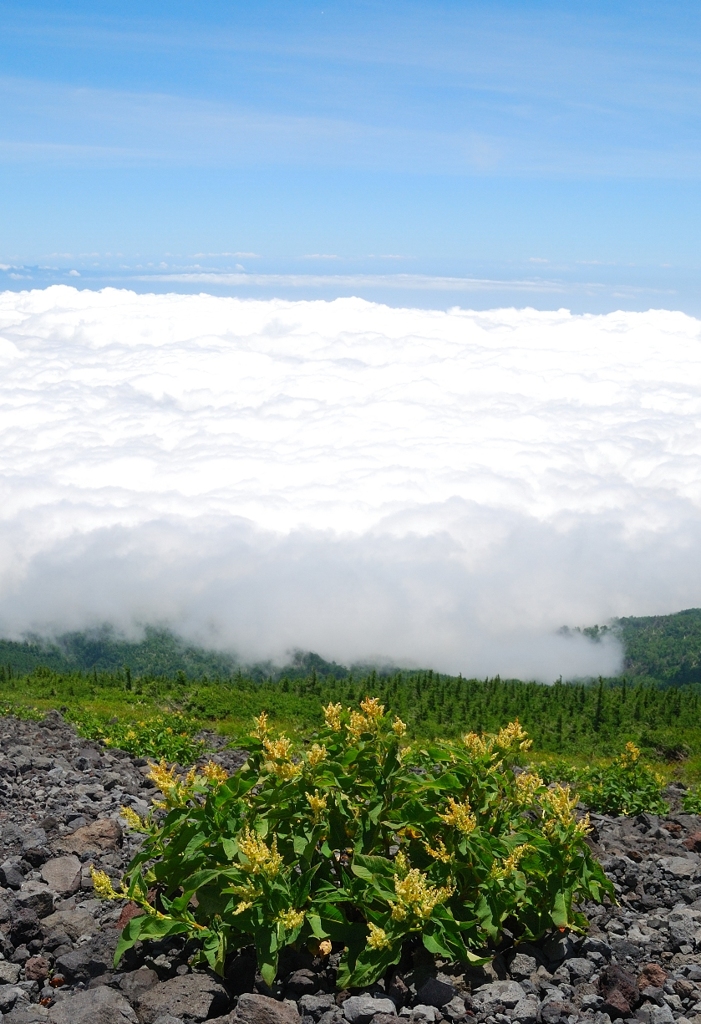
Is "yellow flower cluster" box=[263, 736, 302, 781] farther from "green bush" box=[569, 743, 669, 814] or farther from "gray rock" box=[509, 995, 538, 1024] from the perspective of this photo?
"green bush" box=[569, 743, 669, 814]

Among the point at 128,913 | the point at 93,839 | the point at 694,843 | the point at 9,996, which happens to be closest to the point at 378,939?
the point at 128,913

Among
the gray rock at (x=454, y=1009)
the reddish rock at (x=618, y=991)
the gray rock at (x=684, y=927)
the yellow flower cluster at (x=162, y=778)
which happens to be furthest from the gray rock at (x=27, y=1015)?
the gray rock at (x=684, y=927)

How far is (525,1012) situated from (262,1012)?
1741 mm

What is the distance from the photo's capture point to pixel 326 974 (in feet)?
20.6

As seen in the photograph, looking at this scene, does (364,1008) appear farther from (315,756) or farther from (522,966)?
(315,756)

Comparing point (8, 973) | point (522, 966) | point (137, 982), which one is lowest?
point (8, 973)

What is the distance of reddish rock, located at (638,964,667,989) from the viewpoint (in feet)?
21.1

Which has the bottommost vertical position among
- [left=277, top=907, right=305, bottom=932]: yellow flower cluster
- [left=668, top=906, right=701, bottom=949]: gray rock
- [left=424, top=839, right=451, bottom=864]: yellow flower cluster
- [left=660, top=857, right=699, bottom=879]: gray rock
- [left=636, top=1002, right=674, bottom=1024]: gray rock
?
[left=636, top=1002, right=674, bottom=1024]: gray rock

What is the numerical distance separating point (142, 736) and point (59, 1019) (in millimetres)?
10236

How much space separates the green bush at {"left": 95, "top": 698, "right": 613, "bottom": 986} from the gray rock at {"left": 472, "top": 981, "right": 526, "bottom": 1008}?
0.25 m

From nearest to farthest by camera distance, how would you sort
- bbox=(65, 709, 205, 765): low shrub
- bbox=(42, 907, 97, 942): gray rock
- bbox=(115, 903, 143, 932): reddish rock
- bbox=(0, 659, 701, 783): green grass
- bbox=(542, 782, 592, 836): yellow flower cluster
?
bbox=(542, 782, 592, 836): yellow flower cluster → bbox=(115, 903, 143, 932): reddish rock → bbox=(42, 907, 97, 942): gray rock → bbox=(65, 709, 205, 765): low shrub → bbox=(0, 659, 701, 783): green grass

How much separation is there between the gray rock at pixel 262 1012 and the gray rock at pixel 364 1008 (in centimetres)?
33

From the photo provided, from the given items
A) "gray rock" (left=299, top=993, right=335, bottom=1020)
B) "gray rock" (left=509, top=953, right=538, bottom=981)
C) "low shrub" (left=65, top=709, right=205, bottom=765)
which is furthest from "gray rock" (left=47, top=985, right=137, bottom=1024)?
"low shrub" (left=65, top=709, right=205, bottom=765)

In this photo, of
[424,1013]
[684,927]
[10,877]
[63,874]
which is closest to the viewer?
[424,1013]
